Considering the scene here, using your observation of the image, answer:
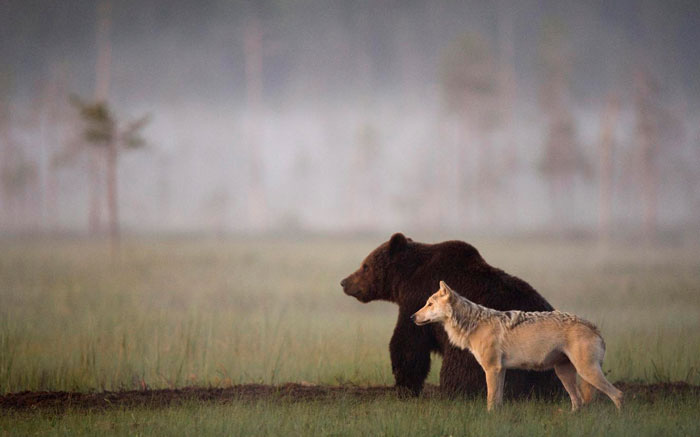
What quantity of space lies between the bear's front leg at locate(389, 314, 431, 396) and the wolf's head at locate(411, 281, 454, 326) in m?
0.93

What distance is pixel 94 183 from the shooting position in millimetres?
48062

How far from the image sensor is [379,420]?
7152 mm

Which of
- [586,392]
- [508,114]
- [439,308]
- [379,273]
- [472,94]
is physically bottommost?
[586,392]

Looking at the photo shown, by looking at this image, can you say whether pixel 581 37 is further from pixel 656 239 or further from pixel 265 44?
pixel 265 44

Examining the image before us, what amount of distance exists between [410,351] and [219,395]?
2398mm

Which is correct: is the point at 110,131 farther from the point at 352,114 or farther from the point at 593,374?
the point at 352,114

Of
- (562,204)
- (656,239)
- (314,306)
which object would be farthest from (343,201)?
(314,306)

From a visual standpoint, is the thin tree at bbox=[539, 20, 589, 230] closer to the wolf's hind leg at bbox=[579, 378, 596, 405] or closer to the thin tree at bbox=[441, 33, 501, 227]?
the thin tree at bbox=[441, 33, 501, 227]

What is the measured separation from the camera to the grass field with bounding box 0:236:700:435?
7.18m

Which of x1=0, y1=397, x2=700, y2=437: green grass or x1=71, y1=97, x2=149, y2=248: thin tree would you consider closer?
x1=0, y1=397, x2=700, y2=437: green grass

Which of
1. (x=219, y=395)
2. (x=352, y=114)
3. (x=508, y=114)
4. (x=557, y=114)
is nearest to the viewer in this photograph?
(x=219, y=395)

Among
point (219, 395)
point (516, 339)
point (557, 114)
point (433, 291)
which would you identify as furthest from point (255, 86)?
point (516, 339)

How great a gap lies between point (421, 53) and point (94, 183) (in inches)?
1363

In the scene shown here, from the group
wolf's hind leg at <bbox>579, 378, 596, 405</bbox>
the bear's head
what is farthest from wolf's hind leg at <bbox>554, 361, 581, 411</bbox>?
the bear's head
